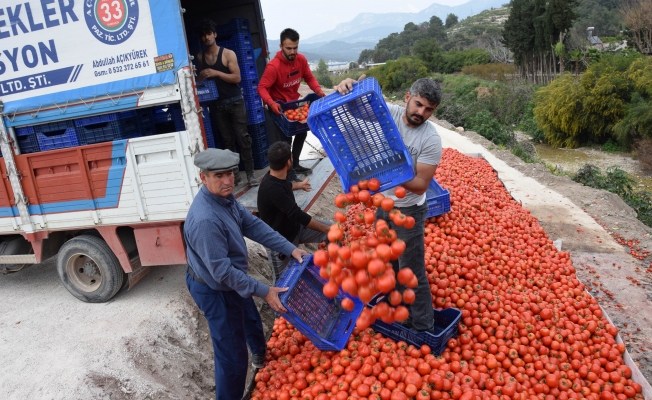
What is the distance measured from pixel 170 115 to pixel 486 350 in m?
5.46

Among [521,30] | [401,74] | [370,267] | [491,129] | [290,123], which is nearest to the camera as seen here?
[370,267]

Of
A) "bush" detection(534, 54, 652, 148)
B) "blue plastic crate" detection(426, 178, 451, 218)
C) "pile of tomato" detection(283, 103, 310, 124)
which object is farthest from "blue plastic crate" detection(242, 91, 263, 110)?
"bush" detection(534, 54, 652, 148)

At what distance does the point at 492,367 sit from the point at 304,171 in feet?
14.0

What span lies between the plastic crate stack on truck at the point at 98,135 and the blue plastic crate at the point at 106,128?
12mm

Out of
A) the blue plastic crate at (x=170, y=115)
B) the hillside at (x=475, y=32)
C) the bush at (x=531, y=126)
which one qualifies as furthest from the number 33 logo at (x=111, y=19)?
the hillside at (x=475, y=32)

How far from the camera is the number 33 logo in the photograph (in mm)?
4527

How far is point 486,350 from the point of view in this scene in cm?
414

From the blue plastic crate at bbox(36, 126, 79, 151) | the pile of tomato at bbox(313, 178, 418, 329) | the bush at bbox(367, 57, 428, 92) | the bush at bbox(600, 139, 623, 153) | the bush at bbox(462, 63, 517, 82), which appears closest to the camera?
the pile of tomato at bbox(313, 178, 418, 329)

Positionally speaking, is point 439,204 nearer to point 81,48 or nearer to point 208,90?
point 208,90

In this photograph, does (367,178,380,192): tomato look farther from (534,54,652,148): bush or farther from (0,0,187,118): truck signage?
(534,54,652,148): bush

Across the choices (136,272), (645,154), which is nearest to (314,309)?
(136,272)

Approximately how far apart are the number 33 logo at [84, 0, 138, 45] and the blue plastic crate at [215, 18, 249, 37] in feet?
7.61

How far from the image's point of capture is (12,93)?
510cm

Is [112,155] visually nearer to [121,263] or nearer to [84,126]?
[84,126]
